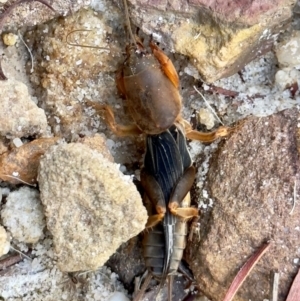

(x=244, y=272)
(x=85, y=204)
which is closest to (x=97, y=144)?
(x=85, y=204)

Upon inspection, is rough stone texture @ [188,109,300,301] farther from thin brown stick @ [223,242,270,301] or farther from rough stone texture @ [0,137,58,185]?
rough stone texture @ [0,137,58,185]

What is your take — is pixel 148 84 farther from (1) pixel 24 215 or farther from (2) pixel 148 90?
(1) pixel 24 215

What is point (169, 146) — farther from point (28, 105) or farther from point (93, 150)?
point (28, 105)

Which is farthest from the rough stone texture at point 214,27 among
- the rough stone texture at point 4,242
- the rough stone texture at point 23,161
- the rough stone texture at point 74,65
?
the rough stone texture at point 4,242

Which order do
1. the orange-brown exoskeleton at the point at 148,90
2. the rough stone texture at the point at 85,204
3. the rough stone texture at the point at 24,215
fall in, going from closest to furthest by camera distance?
the rough stone texture at the point at 85,204, the rough stone texture at the point at 24,215, the orange-brown exoskeleton at the point at 148,90

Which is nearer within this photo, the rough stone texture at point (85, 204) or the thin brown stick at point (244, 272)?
the rough stone texture at point (85, 204)

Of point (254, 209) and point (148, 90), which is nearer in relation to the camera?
point (254, 209)

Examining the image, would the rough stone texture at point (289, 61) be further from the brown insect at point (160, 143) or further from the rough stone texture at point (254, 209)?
the brown insect at point (160, 143)
